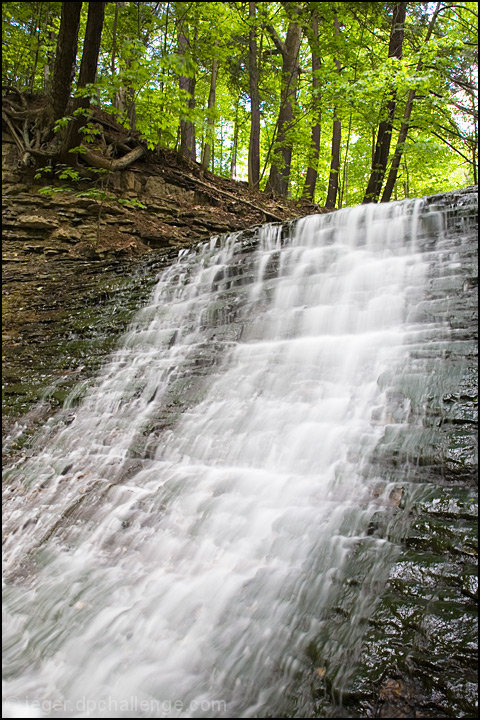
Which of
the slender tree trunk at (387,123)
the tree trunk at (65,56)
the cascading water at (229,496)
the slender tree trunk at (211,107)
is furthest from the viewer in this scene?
the slender tree trunk at (387,123)

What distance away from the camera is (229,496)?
328 centimetres

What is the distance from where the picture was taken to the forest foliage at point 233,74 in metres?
7.14

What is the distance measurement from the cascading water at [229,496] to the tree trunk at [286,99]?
7.18 meters

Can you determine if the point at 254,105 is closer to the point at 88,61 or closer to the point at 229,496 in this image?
the point at 88,61

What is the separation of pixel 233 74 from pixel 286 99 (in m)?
2.38

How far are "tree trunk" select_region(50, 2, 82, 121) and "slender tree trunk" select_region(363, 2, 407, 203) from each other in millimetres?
6070

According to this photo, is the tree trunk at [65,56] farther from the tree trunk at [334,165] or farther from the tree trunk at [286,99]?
the tree trunk at [334,165]

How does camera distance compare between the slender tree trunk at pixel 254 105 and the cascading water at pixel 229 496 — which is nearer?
the cascading water at pixel 229 496

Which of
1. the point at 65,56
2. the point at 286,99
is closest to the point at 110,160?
the point at 65,56

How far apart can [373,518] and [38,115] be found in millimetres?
10149

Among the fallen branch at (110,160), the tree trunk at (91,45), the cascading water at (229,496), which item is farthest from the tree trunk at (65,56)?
the cascading water at (229,496)

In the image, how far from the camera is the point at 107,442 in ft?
14.7

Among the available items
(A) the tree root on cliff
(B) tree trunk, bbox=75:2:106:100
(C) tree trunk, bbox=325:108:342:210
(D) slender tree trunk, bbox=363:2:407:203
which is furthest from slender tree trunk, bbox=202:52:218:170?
(D) slender tree trunk, bbox=363:2:407:203

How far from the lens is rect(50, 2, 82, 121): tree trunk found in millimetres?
6398
